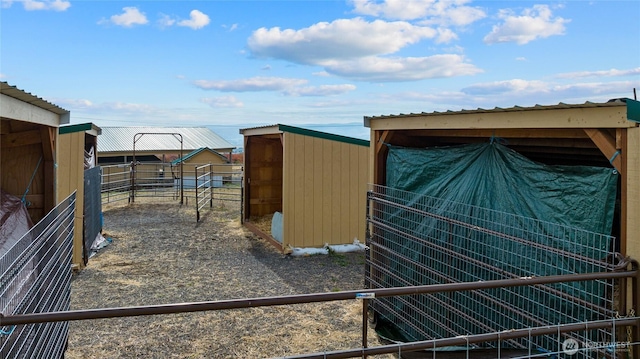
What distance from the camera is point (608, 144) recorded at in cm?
267

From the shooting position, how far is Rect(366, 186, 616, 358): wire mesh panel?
2.83m

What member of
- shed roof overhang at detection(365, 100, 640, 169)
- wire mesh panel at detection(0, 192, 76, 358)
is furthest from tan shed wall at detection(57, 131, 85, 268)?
shed roof overhang at detection(365, 100, 640, 169)

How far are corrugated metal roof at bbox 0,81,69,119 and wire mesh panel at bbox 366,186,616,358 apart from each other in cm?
317

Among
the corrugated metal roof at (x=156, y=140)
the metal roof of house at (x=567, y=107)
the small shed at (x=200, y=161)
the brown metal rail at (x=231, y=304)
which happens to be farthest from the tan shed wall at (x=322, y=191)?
the corrugated metal roof at (x=156, y=140)

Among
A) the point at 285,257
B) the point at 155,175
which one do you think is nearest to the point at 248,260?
the point at 285,257

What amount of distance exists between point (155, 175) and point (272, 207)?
889cm

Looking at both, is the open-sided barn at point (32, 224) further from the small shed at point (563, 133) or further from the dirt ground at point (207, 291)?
the small shed at point (563, 133)

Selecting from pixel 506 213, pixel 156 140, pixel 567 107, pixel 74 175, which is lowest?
pixel 506 213

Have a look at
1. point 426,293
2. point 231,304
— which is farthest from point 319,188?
point 231,304

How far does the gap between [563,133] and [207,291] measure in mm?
4479

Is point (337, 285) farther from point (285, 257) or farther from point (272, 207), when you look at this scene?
point (272, 207)

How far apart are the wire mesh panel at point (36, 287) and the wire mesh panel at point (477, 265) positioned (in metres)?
2.73

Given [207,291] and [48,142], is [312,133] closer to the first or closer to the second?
[207,291]

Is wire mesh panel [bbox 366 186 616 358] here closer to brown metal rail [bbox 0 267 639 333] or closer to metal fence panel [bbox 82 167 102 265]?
brown metal rail [bbox 0 267 639 333]
